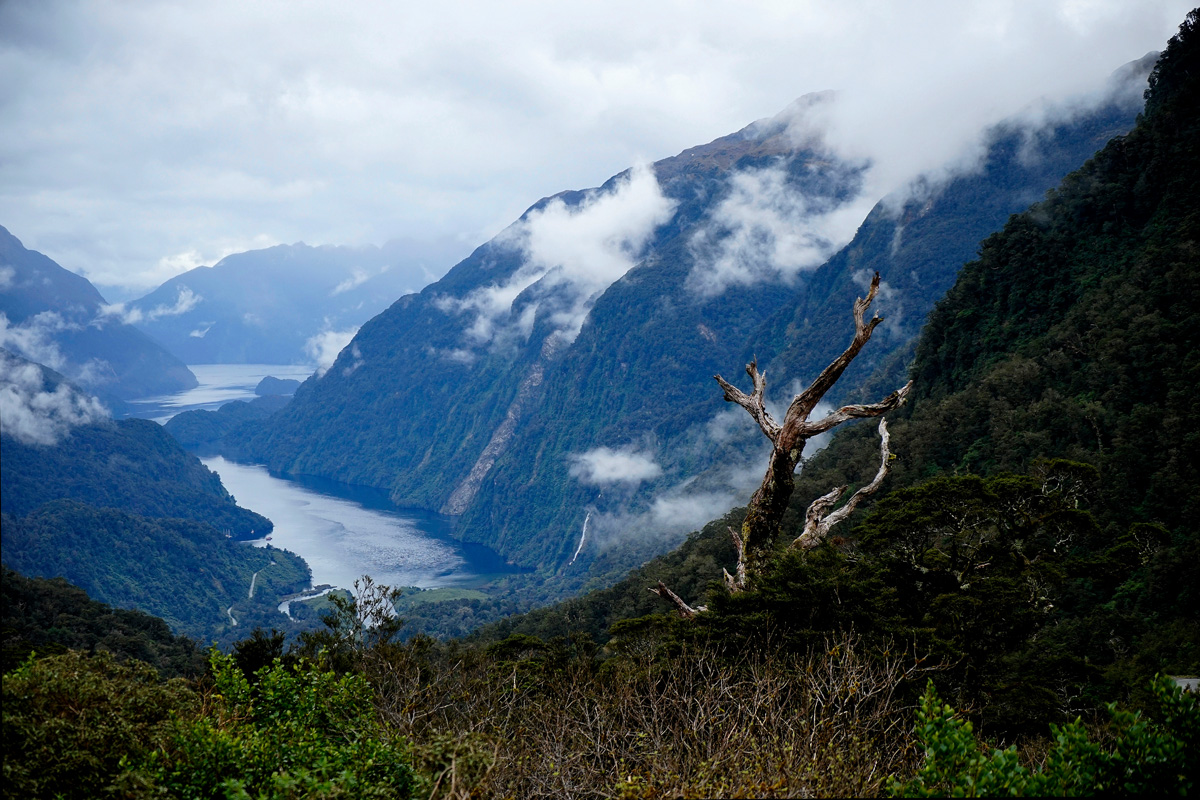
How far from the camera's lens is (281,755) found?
26.8 feet

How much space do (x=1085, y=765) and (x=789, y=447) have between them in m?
7.22

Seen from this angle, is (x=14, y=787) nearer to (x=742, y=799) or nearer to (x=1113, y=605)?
(x=742, y=799)

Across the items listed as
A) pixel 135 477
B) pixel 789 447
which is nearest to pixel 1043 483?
pixel 789 447

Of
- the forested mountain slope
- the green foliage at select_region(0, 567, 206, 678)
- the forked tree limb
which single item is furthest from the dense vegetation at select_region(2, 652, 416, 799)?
the green foliage at select_region(0, 567, 206, 678)

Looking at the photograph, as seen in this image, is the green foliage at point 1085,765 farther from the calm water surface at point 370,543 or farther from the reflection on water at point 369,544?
the calm water surface at point 370,543

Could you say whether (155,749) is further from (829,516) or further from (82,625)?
(82,625)

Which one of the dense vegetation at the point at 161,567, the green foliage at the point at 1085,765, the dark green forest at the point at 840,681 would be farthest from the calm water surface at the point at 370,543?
the green foliage at the point at 1085,765

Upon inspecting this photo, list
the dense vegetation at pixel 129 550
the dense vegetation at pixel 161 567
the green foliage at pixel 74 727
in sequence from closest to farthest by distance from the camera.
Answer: the green foliage at pixel 74 727 < the dense vegetation at pixel 161 567 < the dense vegetation at pixel 129 550

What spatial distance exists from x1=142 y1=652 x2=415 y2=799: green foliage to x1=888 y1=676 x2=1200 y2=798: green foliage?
4.70m

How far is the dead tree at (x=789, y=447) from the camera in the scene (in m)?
12.5

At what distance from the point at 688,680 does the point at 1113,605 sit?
2144cm

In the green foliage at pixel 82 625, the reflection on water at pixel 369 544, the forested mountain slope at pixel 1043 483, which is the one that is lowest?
the reflection on water at pixel 369 544

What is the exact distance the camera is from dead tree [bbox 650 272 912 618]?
12.5 m

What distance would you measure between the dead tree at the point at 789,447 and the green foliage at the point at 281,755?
583cm
